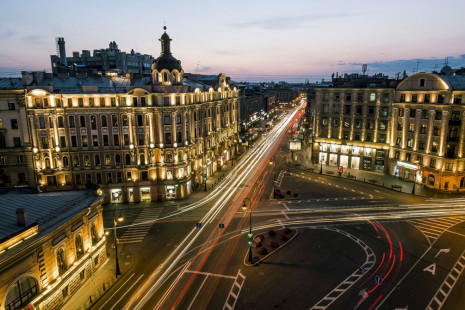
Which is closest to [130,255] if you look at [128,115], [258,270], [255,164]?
[258,270]

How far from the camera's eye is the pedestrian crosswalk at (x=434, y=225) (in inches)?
1793

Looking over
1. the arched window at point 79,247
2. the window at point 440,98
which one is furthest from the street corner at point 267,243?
the window at point 440,98

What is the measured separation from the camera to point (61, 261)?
31.2 m

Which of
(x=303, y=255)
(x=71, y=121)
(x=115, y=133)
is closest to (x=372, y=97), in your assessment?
(x=303, y=255)

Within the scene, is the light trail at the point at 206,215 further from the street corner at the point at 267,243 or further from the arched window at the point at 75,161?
the arched window at the point at 75,161

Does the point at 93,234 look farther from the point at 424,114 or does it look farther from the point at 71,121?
the point at 424,114

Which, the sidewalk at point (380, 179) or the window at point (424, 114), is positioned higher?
the window at point (424, 114)

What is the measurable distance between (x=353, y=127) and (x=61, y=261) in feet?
233

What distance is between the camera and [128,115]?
5691 cm

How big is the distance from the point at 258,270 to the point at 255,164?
179 feet

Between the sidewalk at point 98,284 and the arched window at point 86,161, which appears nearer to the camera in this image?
the sidewalk at point 98,284

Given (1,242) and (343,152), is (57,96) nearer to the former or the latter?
(1,242)

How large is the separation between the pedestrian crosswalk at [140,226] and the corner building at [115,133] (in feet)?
18.7

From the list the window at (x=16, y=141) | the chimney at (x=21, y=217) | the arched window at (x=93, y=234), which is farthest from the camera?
the window at (x=16, y=141)
